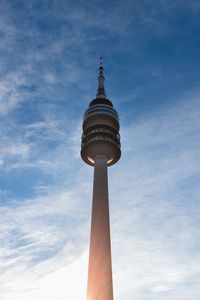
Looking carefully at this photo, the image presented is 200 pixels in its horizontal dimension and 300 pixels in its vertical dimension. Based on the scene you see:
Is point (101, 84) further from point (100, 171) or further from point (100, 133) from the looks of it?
point (100, 171)

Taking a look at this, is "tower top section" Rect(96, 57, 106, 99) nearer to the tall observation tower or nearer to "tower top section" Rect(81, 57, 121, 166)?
the tall observation tower

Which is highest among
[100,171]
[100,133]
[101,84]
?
[101,84]

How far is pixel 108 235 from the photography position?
230 ft

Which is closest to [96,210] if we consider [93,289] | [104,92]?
[93,289]

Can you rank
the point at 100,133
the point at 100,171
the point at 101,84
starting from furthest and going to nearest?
the point at 101,84, the point at 100,133, the point at 100,171

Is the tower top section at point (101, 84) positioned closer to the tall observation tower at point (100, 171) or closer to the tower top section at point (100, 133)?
the tall observation tower at point (100, 171)

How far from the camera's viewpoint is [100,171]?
78188 mm

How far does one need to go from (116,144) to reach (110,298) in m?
33.6

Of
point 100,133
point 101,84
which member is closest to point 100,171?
point 100,133

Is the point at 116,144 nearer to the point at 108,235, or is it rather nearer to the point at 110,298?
the point at 108,235

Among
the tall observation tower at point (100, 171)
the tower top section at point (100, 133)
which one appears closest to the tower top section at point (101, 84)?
the tall observation tower at point (100, 171)

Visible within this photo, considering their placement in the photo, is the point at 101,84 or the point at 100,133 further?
the point at 101,84

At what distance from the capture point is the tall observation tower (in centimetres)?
6588

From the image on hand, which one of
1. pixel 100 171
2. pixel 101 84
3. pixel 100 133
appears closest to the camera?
pixel 100 171
